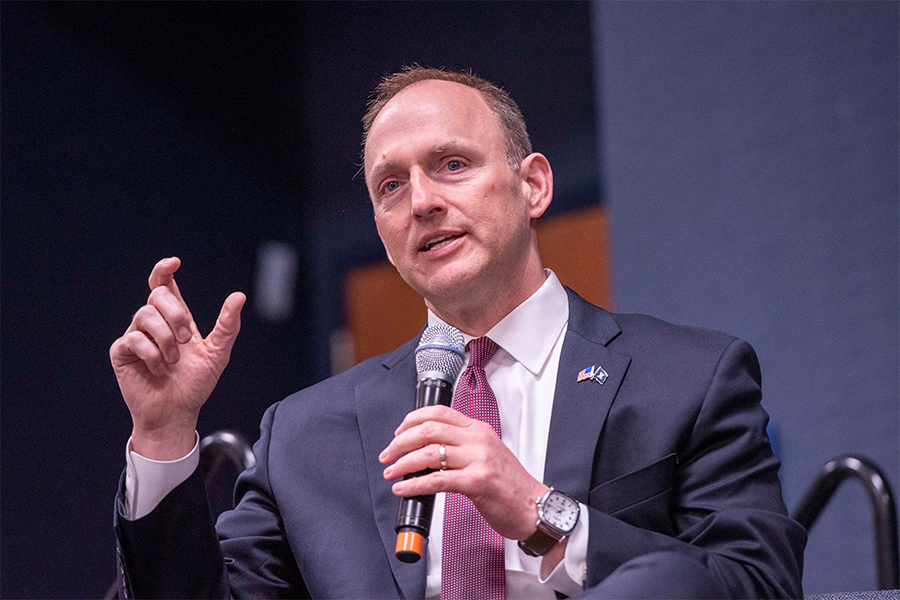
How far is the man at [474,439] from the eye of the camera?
1.14 metres

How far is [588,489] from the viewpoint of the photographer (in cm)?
128

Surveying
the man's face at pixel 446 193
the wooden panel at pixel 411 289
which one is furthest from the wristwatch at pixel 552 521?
the wooden panel at pixel 411 289

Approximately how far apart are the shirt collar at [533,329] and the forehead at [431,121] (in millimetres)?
322

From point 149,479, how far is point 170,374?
165mm

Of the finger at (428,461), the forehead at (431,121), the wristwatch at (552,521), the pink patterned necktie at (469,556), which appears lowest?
the pink patterned necktie at (469,556)

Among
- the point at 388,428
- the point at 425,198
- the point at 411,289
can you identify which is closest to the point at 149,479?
the point at 388,428

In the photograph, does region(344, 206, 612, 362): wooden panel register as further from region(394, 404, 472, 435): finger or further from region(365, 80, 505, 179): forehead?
region(394, 404, 472, 435): finger

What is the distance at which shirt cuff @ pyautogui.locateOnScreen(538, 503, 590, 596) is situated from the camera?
3.71ft

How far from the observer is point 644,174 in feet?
11.1

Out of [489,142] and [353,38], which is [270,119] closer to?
[353,38]

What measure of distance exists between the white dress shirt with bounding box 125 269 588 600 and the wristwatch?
2 cm

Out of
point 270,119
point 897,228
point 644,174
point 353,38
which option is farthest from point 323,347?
point 897,228

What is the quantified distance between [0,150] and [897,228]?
397 cm

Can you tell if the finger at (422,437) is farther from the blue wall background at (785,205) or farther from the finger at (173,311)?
the blue wall background at (785,205)
